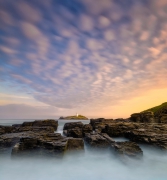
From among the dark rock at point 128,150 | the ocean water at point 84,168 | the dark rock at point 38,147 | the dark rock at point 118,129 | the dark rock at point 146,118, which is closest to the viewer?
the ocean water at point 84,168

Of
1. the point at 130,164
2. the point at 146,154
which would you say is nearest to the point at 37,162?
the point at 130,164

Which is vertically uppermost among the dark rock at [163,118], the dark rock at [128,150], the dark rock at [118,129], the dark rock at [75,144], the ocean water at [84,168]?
the dark rock at [163,118]

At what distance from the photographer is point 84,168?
9.93 m

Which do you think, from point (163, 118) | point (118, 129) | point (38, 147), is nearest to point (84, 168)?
point (38, 147)

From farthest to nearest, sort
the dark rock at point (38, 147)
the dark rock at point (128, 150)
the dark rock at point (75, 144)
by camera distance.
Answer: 1. the dark rock at point (75, 144)
2. the dark rock at point (128, 150)
3. the dark rock at point (38, 147)

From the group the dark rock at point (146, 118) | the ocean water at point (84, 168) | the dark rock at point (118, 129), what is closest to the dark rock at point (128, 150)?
the ocean water at point (84, 168)

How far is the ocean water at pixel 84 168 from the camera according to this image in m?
8.59

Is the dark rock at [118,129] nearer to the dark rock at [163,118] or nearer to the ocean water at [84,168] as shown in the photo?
the ocean water at [84,168]

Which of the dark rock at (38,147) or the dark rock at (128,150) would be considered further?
the dark rock at (128,150)

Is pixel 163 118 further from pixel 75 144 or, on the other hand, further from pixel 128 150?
pixel 75 144

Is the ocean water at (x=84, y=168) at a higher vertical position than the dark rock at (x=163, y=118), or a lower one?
lower

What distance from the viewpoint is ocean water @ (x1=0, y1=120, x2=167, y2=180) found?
859cm

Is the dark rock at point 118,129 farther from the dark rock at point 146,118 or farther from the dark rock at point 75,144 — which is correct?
the dark rock at point 146,118

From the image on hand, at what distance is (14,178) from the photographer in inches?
326
